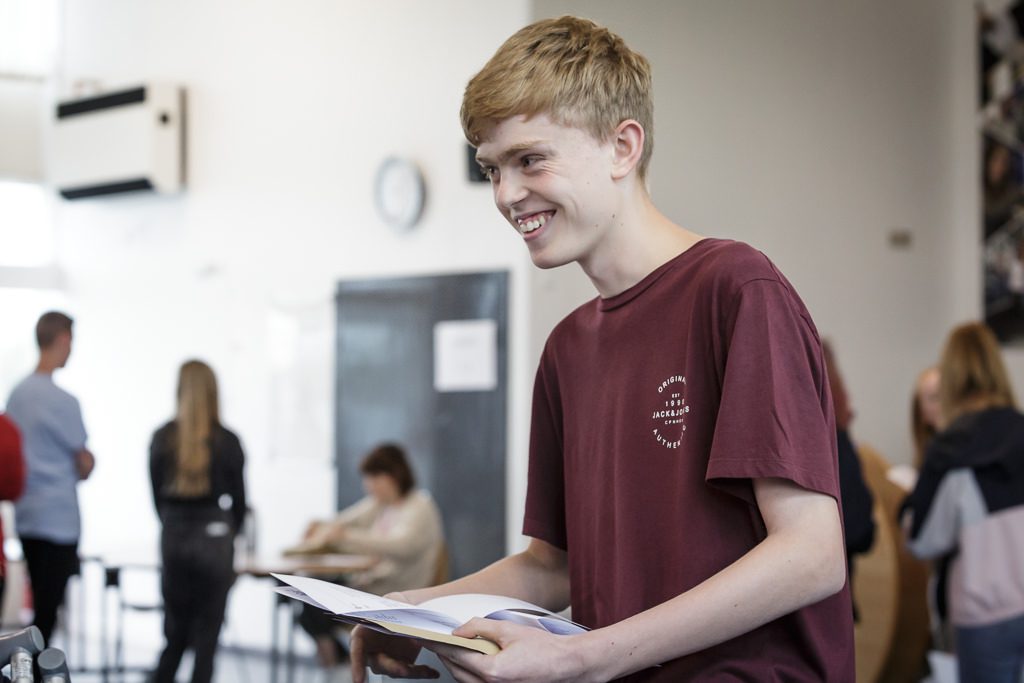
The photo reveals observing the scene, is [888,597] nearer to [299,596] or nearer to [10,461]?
[10,461]

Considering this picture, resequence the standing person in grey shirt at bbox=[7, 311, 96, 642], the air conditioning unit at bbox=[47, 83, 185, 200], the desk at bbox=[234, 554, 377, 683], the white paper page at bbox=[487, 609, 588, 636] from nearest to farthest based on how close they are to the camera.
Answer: the white paper page at bbox=[487, 609, 588, 636], the standing person in grey shirt at bbox=[7, 311, 96, 642], the air conditioning unit at bbox=[47, 83, 185, 200], the desk at bbox=[234, 554, 377, 683]

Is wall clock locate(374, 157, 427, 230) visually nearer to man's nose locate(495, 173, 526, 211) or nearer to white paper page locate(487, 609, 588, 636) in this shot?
man's nose locate(495, 173, 526, 211)

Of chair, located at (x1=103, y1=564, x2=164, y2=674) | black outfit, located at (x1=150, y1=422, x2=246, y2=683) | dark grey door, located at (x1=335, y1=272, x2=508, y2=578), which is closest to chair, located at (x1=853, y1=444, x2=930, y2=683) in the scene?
dark grey door, located at (x1=335, y1=272, x2=508, y2=578)

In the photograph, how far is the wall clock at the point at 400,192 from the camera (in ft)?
15.3

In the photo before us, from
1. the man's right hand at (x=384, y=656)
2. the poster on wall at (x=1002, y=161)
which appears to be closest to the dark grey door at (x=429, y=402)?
the poster on wall at (x=1002, y=161)

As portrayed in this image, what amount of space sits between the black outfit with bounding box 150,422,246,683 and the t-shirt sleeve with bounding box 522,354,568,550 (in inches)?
89.6

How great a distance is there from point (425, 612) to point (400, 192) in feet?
12.5

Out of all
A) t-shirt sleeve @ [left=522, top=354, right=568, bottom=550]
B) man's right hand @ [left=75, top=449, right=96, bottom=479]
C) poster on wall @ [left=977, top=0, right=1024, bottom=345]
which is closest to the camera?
t-shirt sleeve @ [left=522, top=354, right=568, bottom=550]

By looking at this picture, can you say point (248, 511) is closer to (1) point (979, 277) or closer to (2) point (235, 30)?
(2) point (235, 30)

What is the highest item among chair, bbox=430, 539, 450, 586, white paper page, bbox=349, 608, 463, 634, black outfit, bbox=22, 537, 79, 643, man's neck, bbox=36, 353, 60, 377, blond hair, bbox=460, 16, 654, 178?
blond hair, bbox=460, 16, 654, 178

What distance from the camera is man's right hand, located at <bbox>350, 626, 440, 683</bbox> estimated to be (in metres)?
1.19

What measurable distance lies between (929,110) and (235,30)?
9.88ft

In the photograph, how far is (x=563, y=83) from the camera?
1136 millimetres

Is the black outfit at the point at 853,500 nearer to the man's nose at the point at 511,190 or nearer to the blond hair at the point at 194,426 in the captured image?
the blond hair at the point at 194,426
